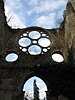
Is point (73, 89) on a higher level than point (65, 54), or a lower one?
lower

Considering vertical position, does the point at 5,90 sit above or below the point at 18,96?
above

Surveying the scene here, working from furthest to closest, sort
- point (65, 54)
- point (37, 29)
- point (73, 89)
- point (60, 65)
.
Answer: point (37, 29) → point (65, 54) → point (60, 65) → point (73, 89)

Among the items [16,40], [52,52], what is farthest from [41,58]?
[16,40]

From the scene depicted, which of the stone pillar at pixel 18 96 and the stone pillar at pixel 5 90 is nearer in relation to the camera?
the stone pillar at pixel 5 90

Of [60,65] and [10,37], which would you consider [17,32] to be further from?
[60,65]

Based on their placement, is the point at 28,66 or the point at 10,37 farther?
the point at 10,37

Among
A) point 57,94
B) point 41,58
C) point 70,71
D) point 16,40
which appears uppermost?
point 16,40

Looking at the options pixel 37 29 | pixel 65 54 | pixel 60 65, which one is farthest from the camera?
pixel 37 29

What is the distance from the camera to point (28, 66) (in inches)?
568

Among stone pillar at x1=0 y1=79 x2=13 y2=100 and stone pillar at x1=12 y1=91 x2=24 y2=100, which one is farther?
stone pillar at x1=12 y1=91 x2=24 y2=100

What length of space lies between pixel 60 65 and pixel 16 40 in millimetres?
3216

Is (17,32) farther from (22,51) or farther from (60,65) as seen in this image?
(60,65)

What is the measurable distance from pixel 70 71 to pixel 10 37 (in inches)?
168

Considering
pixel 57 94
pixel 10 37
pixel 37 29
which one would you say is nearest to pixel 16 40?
pixel 10 37
